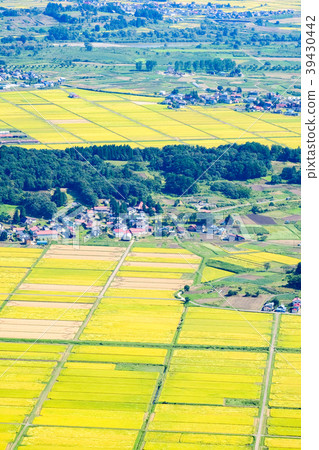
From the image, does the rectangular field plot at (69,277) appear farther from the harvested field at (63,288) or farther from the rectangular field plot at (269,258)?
the rectangular field plot at (269,258)

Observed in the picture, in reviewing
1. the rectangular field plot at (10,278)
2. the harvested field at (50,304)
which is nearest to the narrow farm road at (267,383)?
the harvested field at (50,304)

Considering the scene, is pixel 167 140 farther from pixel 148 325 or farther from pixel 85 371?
pixel 85 371

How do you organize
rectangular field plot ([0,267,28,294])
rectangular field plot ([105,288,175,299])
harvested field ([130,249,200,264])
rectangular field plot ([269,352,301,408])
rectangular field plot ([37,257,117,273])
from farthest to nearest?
harvested field ([130,249,200,264])
rectangular field plot ([37,257,117,273])
rectangular field plot ([0,267,28,294])
rectangular field plot ([105,288,175,299])
rectangular field plot ([269,352,301,408])

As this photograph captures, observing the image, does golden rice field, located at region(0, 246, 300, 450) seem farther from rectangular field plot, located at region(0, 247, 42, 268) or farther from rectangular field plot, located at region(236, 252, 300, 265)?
rectangular field plot, located at region(236, 252, 300, 265)

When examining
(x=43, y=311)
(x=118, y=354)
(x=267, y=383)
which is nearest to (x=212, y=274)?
(x=43, y=311)

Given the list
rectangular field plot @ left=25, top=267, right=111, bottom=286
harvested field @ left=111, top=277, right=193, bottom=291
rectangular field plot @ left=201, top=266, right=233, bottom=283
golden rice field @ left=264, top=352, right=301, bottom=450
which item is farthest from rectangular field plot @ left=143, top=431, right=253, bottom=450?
rectangular field plot @ left=201, top=266, right=233, bottom=283

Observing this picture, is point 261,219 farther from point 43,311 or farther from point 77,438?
point 77,438

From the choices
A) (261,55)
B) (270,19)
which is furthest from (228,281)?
(270,19)
